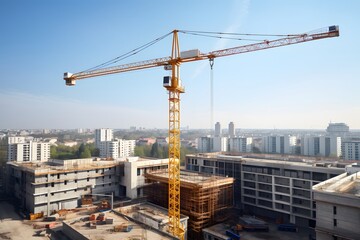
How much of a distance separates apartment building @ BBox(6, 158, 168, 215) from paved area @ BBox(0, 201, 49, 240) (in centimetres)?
194

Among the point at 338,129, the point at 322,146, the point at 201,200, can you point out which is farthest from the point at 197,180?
the point at 338,129

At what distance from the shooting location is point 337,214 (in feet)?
69.8

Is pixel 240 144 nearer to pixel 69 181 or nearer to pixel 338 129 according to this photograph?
pixel 338 129

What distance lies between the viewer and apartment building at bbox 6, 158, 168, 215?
35.2m

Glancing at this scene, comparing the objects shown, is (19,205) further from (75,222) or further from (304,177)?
(304,177)

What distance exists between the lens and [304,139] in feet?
344

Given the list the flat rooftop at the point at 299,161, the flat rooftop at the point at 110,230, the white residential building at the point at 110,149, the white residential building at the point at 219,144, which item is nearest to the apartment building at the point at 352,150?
the white residential building at the point at 219,144

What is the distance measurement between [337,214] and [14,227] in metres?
34.0

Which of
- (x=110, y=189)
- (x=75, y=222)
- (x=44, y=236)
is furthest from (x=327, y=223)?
(x=110, y=189)

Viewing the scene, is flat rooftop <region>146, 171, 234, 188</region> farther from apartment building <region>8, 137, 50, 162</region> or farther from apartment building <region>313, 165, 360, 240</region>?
apartment building <region>8, 137, 50, 162</region>

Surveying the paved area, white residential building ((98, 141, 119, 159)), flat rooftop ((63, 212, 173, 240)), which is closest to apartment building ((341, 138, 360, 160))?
white residential building ((98, 141, 119, 159))

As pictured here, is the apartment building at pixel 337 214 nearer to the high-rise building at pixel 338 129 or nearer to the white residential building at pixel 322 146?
the white residential building at pixel 322 146

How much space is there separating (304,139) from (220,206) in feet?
281

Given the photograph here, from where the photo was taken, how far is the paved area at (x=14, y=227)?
92.8 feet
